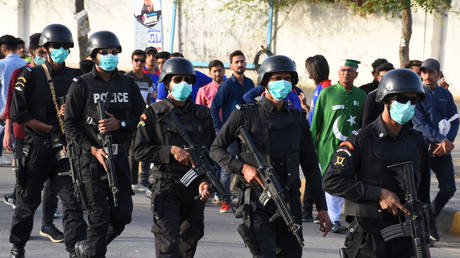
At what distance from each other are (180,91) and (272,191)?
4.04 feet

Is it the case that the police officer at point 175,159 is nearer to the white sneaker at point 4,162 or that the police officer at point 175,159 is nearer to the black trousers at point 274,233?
the black trousers at point 274,233

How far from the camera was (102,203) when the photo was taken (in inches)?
228

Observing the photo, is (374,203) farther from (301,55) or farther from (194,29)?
(194,29)

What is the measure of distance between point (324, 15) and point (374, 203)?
62.4 ft

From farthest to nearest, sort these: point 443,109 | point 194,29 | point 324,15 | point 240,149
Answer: point 194,29 → point 324,15 → point 443,109 → point 240,149

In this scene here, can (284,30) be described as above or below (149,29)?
above

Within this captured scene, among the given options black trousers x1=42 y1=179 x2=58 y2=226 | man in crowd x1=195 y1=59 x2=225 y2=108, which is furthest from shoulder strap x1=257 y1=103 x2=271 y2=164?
man in crowd x1=195 y1=59 x2=225 y2=108

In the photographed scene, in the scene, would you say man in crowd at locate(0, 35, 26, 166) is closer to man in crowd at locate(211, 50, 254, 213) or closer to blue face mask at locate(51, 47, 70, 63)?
man in crowd at locate(211, 50, 254, 213)

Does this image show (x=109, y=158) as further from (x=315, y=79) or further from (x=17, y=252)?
(x=315, y=79)

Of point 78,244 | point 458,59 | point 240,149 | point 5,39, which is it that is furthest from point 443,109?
point 458,59

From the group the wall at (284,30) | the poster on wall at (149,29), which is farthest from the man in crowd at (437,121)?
the wall at (284,30)

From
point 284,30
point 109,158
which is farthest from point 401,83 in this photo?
point 284,30

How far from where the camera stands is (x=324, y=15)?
907 inches

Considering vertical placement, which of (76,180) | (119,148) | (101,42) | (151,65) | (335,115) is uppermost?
(101,42)
